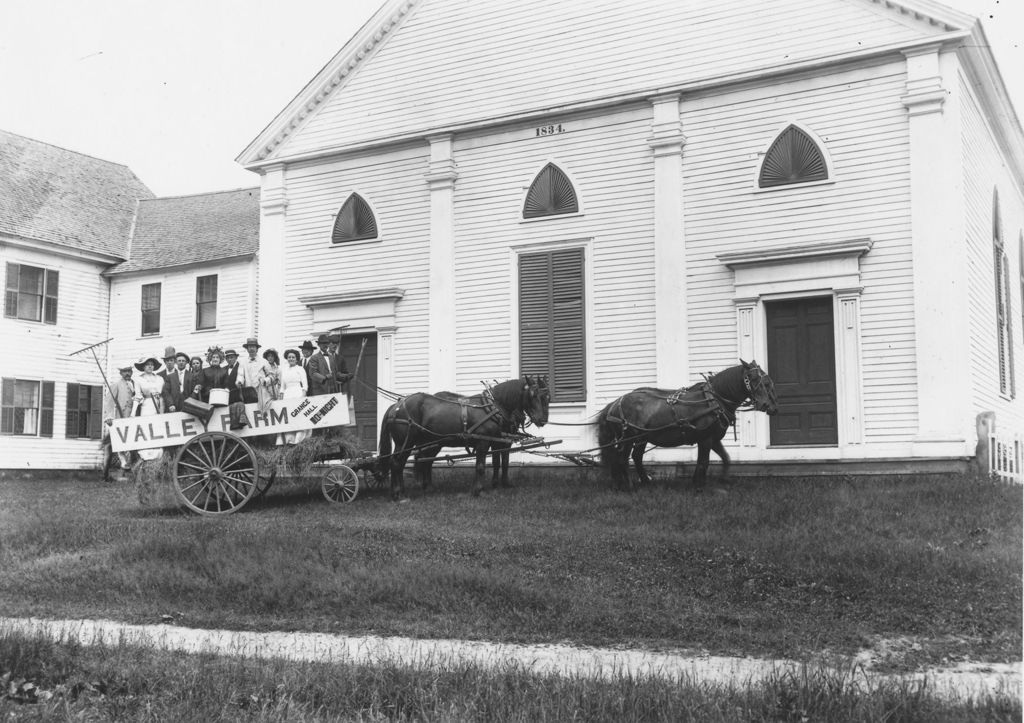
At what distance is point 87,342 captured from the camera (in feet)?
95.3

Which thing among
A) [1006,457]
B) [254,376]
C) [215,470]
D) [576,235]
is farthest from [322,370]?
[1006,457]

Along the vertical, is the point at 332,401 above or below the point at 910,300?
below

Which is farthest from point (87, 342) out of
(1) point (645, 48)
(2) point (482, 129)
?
(1) point (645, 48)

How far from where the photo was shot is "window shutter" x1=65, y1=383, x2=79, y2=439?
91.5 ft

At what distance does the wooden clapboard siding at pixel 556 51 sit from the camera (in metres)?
17.5

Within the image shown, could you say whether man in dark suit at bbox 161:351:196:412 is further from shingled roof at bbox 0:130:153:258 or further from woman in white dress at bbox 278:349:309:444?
shingled roof at bbox 0:130:153:258

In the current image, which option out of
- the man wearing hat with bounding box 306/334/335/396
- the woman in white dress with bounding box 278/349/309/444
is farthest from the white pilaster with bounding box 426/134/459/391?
the woman in white dress with bounding box 278/349/309/444

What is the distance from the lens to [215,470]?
50.8 feet

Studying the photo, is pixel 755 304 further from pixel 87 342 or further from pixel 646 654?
pixel 87 342

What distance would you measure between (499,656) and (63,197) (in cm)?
2512

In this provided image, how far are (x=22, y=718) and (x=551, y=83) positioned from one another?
15664 millimetres

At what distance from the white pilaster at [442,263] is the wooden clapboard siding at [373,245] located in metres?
0.25

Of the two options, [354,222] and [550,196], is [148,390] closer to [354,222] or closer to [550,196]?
[354,222]

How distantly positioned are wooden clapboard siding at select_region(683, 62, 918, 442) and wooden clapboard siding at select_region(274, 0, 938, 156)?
70 centimetres
